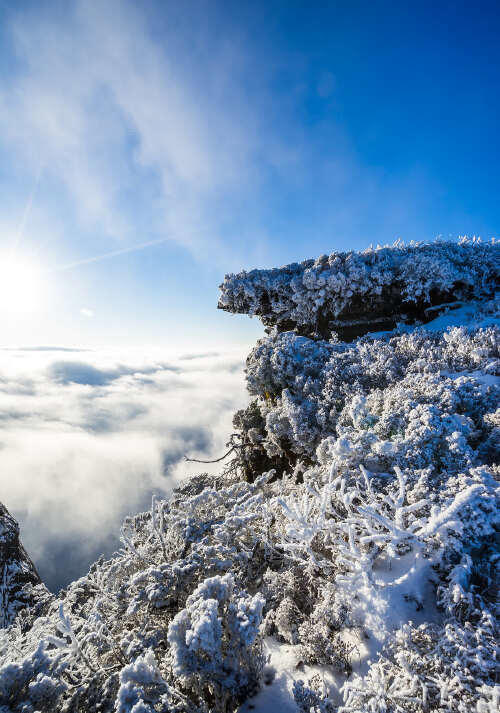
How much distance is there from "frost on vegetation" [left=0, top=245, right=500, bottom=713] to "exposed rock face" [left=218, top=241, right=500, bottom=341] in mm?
7128

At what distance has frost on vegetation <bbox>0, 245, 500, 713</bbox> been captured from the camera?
10.0 feet

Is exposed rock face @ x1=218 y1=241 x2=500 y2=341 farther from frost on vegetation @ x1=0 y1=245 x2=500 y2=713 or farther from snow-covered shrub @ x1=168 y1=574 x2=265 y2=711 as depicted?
snow-covered shrub @ x1=168 y1=574 x2=265 y2=711

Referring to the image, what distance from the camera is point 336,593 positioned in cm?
416

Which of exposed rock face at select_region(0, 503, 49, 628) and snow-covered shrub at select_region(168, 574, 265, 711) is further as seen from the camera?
exposed rock face at select_region(0, 503, 49, 628)

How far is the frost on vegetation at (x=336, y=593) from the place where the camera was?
3.06m

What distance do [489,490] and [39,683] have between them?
6.05m

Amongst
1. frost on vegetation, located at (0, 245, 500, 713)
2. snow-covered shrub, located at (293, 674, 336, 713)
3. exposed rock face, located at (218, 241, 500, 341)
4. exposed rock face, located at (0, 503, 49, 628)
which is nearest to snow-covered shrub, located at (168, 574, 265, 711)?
frost on vegetation, located at (0, 245, 500, 713)

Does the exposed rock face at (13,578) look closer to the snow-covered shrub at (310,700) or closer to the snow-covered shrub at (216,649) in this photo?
the snow-covered shrub at (216,649)

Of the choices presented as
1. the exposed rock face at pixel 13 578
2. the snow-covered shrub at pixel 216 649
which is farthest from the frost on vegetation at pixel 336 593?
the exposed rock face at pixel 13 578

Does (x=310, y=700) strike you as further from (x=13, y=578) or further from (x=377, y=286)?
(x=377, y=286)

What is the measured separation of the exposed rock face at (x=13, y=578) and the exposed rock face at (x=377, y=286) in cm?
1452

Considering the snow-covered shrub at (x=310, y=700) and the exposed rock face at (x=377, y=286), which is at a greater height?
the exposed rock face at (x=377, y=286)

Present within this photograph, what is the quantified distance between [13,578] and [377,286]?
1877 cm

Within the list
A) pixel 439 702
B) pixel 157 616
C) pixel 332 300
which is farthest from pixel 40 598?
pixel 332 300
